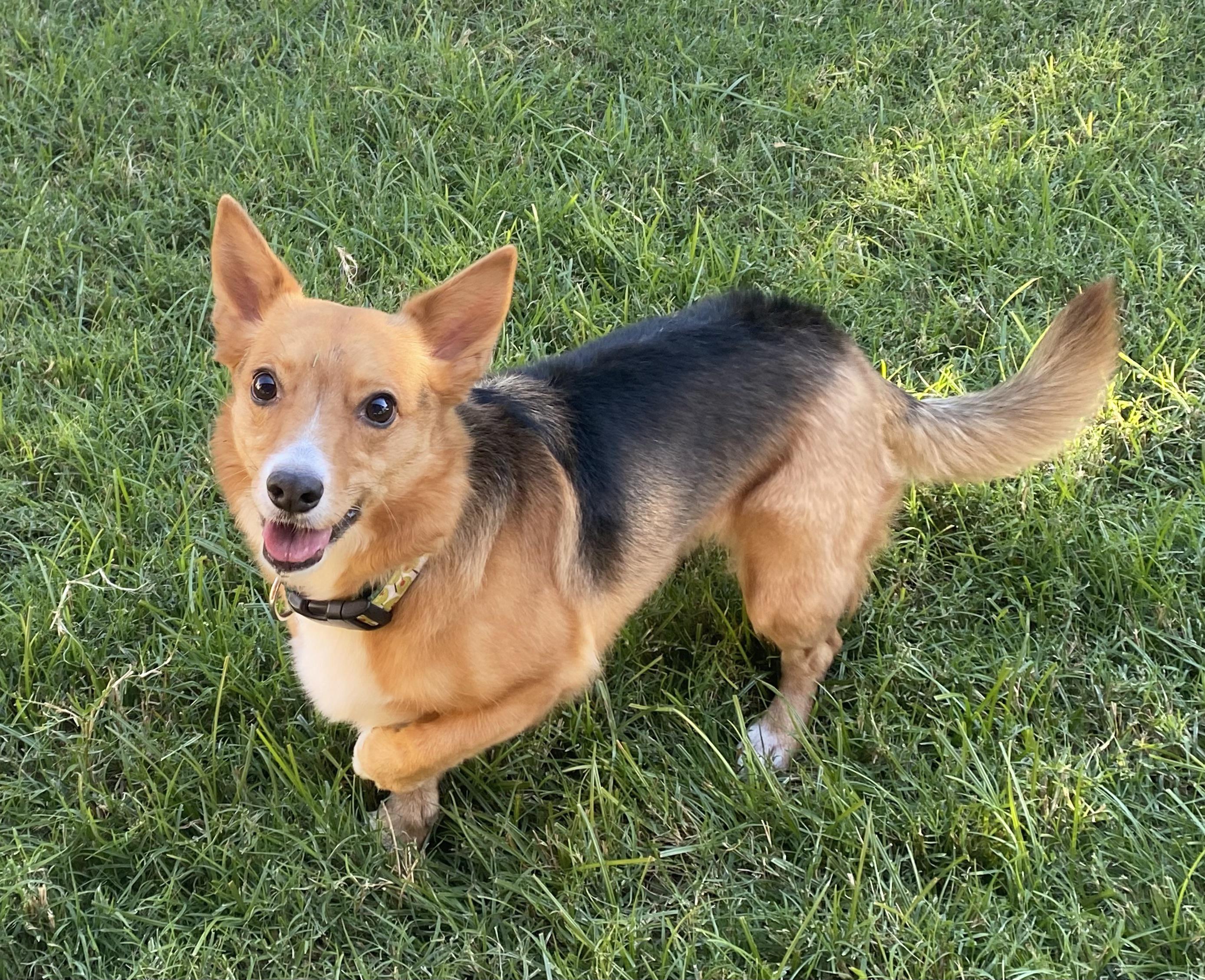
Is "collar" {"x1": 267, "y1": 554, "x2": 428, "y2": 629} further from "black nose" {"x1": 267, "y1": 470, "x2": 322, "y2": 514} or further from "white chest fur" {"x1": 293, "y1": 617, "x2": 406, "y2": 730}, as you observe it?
"black nose" {"x1": 267, "y1": 470, "x2": 322, "y2": 514}

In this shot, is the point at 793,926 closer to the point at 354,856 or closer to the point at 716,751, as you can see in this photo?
the point at 716,751

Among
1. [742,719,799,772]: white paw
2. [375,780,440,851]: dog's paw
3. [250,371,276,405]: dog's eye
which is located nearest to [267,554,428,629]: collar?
[250,371,276,405]: dog's eye

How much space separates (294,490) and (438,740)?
2.82 ft

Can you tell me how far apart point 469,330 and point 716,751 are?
1.50m

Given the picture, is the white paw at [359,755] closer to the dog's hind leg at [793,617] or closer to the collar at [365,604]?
the collar at [365,604]

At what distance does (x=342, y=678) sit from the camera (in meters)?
2.62

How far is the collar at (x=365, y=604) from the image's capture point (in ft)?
8.09

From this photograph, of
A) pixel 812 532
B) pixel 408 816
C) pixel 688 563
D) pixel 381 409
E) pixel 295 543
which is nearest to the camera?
pixel 295 543

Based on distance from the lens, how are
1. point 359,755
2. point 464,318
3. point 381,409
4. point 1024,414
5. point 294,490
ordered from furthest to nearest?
point 1024,414
point 359,755
point 464,318
point 381,409
point 294,490

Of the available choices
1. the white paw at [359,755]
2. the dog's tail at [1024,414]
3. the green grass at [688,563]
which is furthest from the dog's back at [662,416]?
the white paw at [359,755]

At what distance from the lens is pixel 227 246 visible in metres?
2.54

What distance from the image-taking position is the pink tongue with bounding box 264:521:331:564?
7.49 feet

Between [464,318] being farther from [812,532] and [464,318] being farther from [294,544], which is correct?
[812,532]

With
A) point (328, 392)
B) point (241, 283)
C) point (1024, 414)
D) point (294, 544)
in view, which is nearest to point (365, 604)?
point (294, 544)
